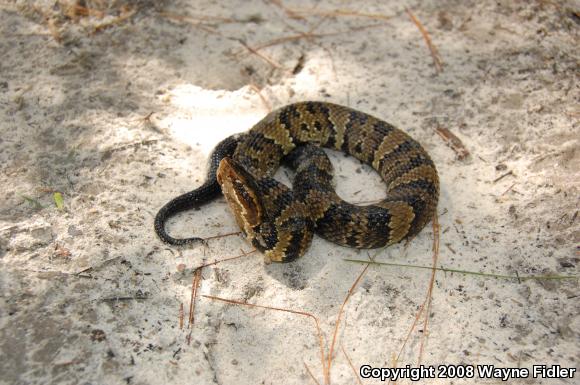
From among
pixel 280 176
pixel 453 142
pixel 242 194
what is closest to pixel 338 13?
pixel 453 142

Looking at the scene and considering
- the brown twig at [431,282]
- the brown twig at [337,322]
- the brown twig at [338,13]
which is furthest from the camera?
the brown twig at [338,13]

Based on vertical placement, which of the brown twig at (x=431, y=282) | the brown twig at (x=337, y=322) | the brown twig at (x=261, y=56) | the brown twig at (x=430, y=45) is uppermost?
the brown twig at (x=430, y=45)

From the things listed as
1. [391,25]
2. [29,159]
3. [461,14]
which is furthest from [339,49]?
[29,159]

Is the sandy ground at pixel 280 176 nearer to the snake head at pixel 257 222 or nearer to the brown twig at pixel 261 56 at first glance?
the brown twig at pixel 261 56

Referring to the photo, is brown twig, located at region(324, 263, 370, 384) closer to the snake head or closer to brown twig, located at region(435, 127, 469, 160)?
the snake head

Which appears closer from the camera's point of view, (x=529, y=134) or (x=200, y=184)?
(x=200, y=184)

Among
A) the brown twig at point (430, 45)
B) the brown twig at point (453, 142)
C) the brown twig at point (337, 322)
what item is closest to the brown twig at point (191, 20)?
the brown twig at point (430, 45)

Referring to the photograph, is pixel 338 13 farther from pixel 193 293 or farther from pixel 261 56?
pixel 193 293

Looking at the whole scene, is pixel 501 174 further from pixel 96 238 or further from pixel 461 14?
pixel 96 238
